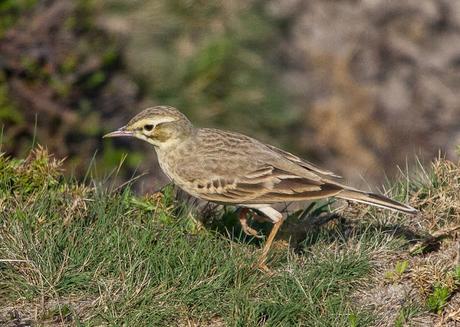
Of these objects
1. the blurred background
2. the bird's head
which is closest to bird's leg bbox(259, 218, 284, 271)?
the bird's head

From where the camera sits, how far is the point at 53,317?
635 centimetres

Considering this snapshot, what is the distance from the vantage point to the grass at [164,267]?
6422 mm

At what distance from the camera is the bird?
7.14m

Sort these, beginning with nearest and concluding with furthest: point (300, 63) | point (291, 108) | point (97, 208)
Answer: point (97, 208) → point (291, 108) → point (300, 63)

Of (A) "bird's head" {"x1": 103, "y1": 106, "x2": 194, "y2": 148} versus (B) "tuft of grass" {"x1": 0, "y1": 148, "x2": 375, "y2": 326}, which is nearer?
(B) "tuft of grass" {"x1": 0, "y1": 148, "x2": 375, "y2": 326}

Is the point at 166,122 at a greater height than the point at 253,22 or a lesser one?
greater

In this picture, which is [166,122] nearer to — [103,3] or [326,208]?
[326,208]

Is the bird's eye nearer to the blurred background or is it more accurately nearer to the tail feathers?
the tail feathers

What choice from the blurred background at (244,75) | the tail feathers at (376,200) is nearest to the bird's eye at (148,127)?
the tail feathers at (376,200)

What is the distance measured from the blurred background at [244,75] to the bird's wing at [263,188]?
2226 mm

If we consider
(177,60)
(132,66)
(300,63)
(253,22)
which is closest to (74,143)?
(132,66)

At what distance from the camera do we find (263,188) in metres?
7.24

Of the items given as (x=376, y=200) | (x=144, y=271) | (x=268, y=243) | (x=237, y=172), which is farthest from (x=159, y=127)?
(x=376, y=200)

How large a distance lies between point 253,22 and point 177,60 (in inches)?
63.1
